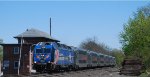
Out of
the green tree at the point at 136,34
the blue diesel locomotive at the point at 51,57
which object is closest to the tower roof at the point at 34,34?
the green tree at the point at 136,34

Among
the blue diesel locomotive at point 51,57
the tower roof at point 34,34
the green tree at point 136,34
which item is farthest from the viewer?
the tower roof at point 34,34

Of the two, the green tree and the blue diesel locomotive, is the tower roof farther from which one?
the blue diesel locomotive

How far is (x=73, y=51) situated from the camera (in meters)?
47.1

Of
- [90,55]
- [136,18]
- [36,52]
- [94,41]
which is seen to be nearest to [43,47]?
[36,52]

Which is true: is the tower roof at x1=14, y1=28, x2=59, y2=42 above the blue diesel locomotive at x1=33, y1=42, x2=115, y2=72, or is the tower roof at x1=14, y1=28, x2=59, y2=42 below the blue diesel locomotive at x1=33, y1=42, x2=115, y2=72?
above

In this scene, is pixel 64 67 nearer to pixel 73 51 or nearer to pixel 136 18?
pixel 73 51

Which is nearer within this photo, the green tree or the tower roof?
the green tree

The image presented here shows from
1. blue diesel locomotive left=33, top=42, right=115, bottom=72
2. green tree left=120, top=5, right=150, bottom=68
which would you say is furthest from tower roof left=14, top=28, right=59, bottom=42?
blue diesel locomotive left=33, top=42, right=115, bottom=72

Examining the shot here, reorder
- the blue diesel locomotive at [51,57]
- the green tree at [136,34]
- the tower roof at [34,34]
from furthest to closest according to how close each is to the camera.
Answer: the tower roof at [34,34], the green tree at [136,34], the blue diesel locomotive at [51,57]

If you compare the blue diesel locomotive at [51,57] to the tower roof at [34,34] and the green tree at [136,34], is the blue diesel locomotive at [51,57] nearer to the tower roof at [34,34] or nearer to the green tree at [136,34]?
the green tree at [136,34]

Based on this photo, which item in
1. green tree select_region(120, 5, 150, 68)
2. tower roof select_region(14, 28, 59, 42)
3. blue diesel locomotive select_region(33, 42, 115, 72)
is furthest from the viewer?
tower roof select_region(14, 28, 59, 42)

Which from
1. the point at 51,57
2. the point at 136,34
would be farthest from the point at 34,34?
the point at 51,57

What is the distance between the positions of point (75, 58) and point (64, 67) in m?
5.72

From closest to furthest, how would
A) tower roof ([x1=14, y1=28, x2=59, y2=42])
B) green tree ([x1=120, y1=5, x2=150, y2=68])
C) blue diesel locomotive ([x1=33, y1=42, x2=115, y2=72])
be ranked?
1. blue diesel locomotive ([x1=33, y1=42, x2=115, y2=72])
2. green tree ([x1=120, y1=5, x2=150, y2=68])
3. tower roof ([x1=14, y1=28, x2=59, y2=42])
